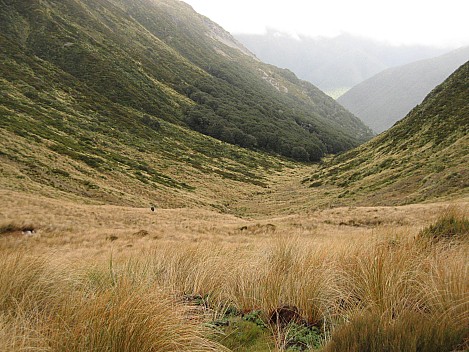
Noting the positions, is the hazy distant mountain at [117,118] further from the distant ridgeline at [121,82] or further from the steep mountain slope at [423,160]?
the steep mountain slope at [423,160]

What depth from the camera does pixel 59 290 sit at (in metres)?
3.89

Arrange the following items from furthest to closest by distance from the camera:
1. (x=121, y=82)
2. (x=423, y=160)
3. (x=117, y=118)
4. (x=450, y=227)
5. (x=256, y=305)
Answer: (x=121, y=82) → (x=117, y=118) → (x=423, y=160) → (x=450, y=227) → (x=256, y=305)

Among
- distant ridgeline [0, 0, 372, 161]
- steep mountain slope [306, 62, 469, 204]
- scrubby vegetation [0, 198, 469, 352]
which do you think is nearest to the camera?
scrubby vegetation [0, 198, 469, 352]

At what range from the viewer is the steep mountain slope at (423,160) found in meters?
29.1

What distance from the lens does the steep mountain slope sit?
29109 mm

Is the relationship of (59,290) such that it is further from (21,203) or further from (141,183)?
(141,183)

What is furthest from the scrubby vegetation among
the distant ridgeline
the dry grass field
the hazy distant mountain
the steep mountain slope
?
the distant ridgeline

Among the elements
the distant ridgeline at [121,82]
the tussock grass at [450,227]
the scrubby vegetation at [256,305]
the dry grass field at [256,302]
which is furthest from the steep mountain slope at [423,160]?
the distant ridgeline at [121,82]

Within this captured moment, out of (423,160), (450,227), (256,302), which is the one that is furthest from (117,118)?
(256,302)

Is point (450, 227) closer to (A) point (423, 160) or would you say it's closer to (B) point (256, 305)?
(B) point (256, 305)

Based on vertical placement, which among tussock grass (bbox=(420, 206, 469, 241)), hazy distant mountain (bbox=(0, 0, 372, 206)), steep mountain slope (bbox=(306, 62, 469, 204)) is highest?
steep mountain slope (bbox=(306, 62, 469, 204))

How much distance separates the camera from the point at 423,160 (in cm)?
3950

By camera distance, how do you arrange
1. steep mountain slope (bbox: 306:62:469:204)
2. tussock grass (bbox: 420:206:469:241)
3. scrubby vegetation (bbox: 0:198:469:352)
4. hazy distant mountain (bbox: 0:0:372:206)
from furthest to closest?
hazy distant mountain (bbox: 0:0:372:206), steep mountain slope (bbox: 306:62:469:204), tussock grass (bbox: 420:206:469:241), scrubby vegetation (bbox: 0:198:469:352)

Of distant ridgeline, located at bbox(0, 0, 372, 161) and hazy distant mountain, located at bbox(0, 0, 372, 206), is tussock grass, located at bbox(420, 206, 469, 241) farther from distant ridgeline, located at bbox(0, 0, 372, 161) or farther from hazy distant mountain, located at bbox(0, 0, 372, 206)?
distant ridgeline, located at bbox(0, 0, 372, 161)
